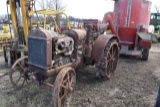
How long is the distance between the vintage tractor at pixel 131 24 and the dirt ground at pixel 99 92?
1.70 meters

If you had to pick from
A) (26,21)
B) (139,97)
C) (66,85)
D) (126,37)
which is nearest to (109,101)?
(139,97)

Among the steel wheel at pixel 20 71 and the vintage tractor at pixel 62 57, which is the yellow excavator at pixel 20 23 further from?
the vintage tractor at pixel 62 57

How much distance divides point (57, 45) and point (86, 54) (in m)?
1.02

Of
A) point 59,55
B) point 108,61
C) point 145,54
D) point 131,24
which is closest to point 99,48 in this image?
point 108,61

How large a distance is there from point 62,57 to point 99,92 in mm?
1081

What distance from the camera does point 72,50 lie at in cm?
335

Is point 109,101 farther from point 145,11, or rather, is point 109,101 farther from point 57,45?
point 145,11

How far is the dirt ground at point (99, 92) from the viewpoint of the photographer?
10.1 ft

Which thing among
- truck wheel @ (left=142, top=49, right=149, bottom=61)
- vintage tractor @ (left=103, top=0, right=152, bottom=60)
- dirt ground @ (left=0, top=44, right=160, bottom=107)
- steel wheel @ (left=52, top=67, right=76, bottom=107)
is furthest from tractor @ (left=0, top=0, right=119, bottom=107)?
truck wheel @ (left=142, top=49, right=149, bottom=61)

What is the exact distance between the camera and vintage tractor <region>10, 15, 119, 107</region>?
2807 mm

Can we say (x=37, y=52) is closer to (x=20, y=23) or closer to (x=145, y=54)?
(x=20, y=23)

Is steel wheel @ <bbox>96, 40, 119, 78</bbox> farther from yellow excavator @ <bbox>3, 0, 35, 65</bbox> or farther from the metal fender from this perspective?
yellow excavator @ <bbox>3, 0, 35, 65</bbox>

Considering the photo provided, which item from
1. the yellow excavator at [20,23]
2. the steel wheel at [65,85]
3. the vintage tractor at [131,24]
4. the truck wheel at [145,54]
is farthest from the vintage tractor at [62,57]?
the truck wheel at [145,54]

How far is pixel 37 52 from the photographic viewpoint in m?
2.95
